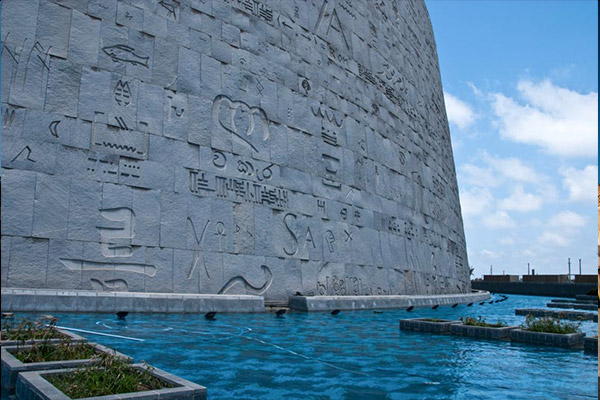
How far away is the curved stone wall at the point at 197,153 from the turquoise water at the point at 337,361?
1.62 meters

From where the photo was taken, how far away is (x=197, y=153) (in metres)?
10.4

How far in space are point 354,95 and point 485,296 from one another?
45.6 feet

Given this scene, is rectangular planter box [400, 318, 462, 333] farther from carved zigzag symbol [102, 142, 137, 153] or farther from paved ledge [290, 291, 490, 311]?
carved zigzag symbol [102, 142, 137, 153]

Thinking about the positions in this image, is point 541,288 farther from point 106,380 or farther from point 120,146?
Answer: point 106,380

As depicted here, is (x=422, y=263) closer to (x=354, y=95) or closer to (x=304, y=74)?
(x=354, y=95)

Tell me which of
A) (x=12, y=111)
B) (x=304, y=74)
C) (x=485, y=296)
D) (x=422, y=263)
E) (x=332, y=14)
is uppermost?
(x=332, y=14)

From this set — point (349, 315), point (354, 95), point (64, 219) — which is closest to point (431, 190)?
point (354, 95)

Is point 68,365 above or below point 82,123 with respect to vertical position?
below

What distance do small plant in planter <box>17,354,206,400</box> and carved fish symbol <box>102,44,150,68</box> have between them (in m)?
7.31

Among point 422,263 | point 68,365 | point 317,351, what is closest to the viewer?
point 68,365

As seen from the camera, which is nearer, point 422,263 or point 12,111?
Answer: point 12,111

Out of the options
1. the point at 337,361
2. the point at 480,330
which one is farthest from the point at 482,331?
the point at 337,361

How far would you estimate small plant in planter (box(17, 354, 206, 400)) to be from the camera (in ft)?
10.6

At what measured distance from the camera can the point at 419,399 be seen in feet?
13.6
